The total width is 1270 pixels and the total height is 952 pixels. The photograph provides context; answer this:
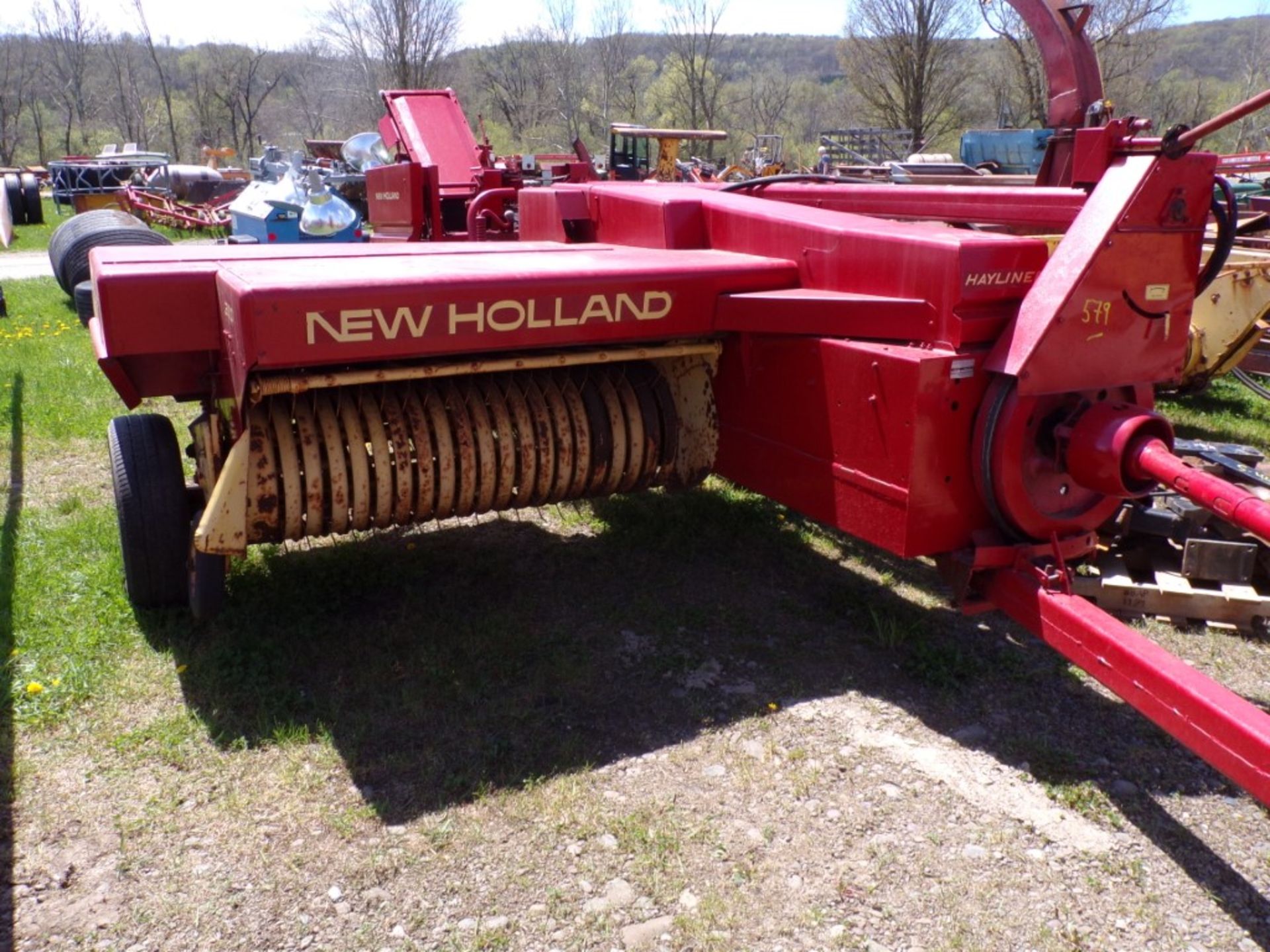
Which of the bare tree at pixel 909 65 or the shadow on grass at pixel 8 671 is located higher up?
the bare tree at pixel 909 65

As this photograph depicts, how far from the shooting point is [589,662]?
331cm

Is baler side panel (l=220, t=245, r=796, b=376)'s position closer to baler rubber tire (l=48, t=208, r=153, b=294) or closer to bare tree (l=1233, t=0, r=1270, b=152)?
baler rubber tire (l=48, t=208, r=153, b=294)

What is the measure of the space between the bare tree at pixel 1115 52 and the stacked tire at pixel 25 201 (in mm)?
21702

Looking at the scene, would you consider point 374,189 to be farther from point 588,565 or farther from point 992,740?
point 992,740

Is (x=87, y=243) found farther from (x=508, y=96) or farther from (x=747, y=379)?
(x=508, y=96)

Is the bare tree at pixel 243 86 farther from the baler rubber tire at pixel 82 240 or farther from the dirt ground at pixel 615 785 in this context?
the dirt ground at pixel 615 785

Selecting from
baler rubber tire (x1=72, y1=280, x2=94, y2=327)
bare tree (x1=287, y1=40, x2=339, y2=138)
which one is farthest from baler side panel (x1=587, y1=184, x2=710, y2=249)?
bare tree (x1=287, y1=40, x2=339, y2=138)

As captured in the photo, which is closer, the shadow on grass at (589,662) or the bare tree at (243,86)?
the shadow on grass at (589,662)

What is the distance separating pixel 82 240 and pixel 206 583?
7.63 metres

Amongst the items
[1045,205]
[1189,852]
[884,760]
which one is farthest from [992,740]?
[1045,205]

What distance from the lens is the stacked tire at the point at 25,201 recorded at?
1772cm

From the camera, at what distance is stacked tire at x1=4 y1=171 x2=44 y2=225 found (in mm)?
17719

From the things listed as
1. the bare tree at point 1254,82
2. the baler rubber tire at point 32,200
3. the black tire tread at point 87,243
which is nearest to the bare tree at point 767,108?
the bare tree at point 1254,82

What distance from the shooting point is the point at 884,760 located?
2842 millimetres
